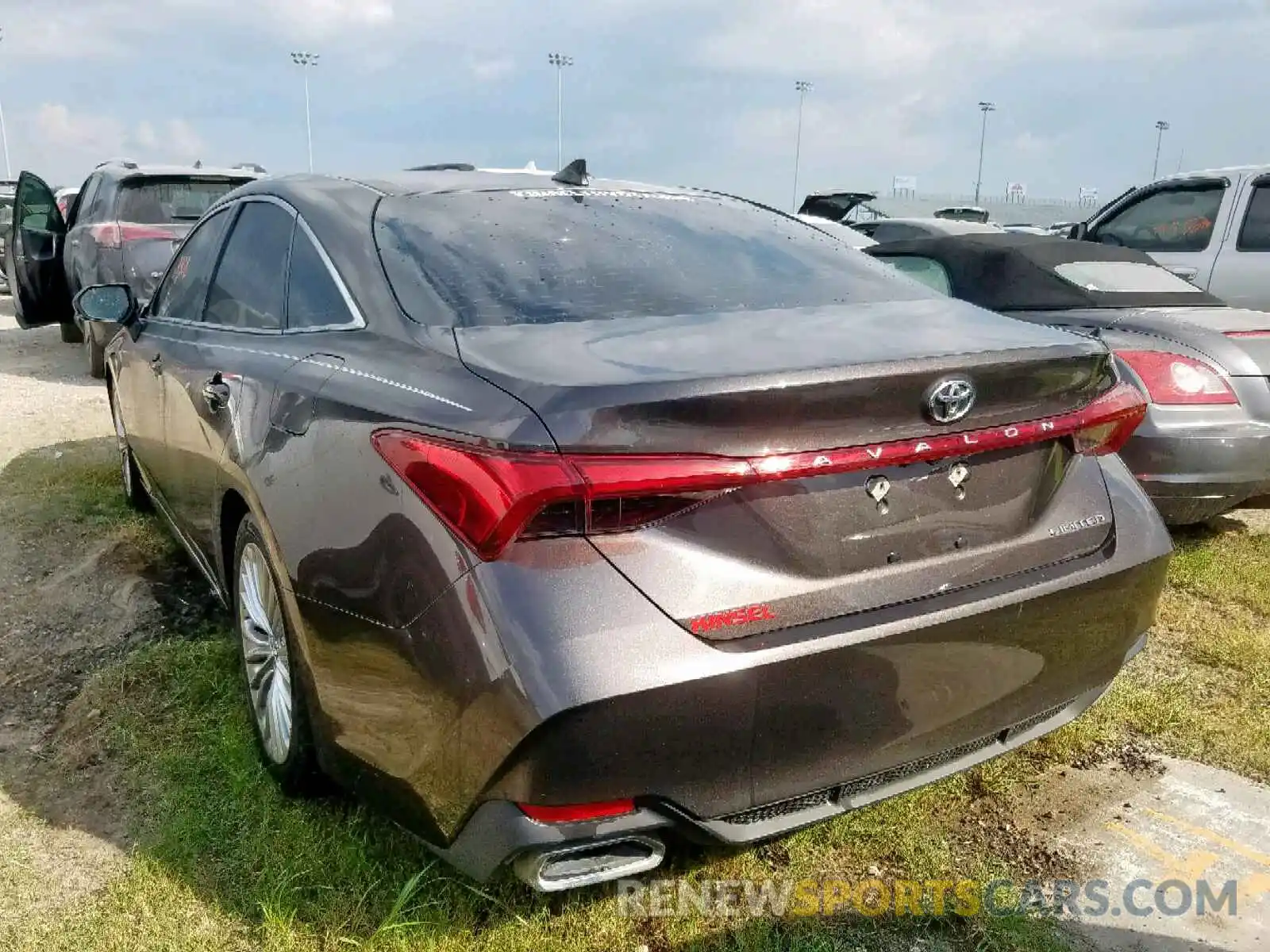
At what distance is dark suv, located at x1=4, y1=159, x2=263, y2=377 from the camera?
7816 mm

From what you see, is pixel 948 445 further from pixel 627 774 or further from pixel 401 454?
pixel 401 454

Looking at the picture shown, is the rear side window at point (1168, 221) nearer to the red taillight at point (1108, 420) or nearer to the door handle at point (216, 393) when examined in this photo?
the red taillight at point (1108, 420)

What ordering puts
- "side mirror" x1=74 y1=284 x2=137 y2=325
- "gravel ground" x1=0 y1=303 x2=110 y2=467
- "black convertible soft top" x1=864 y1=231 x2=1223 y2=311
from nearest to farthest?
"side mirror" x1=74 y1=284 x2=137 y2=325 < "black convertible soft top" x1=864 y1=231 x2=1223 y2=311 < "gravel ground" x1=0 y1=303 x2=110 y2=467

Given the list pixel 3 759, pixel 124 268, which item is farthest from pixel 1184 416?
pixel 124 268

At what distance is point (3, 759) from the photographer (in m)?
2.77

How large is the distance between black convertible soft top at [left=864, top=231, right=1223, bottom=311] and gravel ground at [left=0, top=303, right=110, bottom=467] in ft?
17.2

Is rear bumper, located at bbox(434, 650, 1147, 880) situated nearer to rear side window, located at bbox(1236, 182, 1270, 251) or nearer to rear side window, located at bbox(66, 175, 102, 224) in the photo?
rear side window, located at bbox(1236, 182, 1270, 251)

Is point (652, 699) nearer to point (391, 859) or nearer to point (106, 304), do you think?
point (391, 859)

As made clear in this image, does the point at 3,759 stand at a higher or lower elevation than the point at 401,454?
lower

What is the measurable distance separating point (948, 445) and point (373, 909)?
1509 mm

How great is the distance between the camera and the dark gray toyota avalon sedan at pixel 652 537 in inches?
63.4

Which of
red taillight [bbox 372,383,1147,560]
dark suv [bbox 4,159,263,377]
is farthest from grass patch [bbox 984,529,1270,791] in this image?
dark suv [bbox 4,159,263,377]

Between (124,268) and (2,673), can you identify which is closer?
(2,673)

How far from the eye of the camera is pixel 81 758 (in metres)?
2.76
